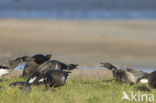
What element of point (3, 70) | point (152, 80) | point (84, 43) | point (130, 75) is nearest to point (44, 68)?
point (3, 70)

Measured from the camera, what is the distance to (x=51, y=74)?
489 inches

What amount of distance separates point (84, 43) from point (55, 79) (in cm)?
1347

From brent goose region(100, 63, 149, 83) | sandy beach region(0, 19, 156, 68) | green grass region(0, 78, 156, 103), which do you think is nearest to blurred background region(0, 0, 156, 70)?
sandy beach region(0, 19, 156, 68)

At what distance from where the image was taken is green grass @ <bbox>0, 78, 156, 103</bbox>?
10555 millimetres

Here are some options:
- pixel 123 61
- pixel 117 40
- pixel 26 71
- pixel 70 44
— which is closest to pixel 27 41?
pixel 70 44

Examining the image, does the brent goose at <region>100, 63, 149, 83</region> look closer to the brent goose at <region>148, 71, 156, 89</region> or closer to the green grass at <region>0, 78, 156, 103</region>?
the green grass at <region>0, 78, 156, 103</region>

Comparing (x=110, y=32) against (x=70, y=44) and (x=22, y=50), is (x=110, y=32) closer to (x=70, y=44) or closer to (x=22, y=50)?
(x=70, y=44)

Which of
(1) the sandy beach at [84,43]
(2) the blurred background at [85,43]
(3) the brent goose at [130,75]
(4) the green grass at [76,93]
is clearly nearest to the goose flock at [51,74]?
(3) the brent goose at [130,75]

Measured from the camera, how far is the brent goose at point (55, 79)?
1226 cm

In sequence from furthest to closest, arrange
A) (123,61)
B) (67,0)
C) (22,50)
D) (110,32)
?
1. (67,0)
2. (110,32)
3. (22,50)
4. (123,61)

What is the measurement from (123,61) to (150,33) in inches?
315

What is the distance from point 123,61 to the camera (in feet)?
71.9

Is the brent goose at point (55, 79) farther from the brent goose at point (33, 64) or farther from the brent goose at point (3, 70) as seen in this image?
the brent goose at point (33, 64)

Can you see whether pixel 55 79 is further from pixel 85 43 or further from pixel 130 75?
pixel 85 43
